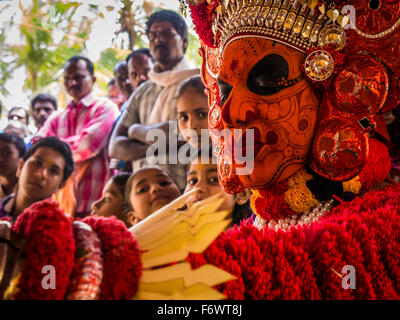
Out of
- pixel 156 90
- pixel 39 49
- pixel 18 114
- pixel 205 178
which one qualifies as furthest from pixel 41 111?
pixel 205 178

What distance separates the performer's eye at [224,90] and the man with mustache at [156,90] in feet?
3.96

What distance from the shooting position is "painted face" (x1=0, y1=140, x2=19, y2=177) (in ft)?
10.1

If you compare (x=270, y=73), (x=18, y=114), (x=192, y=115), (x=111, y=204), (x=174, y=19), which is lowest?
(x=270, y=73)

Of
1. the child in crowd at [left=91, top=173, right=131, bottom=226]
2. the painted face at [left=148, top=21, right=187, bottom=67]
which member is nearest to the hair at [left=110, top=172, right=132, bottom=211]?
the child in crowd at [left=91, top=173, right=131, bottom=226]

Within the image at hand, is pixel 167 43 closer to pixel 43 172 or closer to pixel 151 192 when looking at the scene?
pixel 151 192

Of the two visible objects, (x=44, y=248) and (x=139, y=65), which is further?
(x=139, y=65)

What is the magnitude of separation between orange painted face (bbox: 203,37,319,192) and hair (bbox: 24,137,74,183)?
1.83 meters

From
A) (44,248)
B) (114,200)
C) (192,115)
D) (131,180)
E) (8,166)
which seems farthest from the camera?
(8,166)

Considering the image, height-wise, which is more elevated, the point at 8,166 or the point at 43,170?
the point at 8,166

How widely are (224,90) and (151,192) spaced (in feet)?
3.58

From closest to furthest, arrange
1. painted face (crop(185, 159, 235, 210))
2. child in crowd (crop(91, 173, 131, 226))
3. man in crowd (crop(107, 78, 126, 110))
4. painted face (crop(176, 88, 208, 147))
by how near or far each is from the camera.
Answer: painted face (crop(185, 159, 235, 210)) → painted face (crop(176, 88, 208, 147)) → child in crowd (crop(91, 173, 131, 226)) → man in crowd (crop(107, 78, 126, 110))

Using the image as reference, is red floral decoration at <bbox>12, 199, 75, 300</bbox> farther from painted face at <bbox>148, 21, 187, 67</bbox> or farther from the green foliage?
the green foliage

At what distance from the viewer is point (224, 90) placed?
47.1 inches
